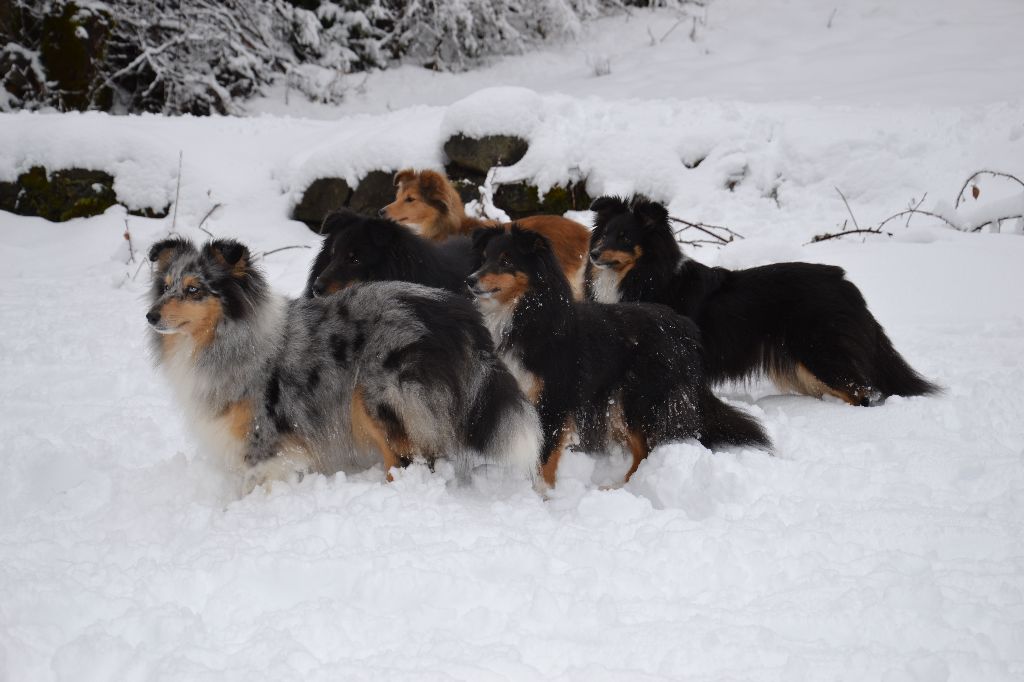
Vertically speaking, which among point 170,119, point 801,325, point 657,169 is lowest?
point 170,119

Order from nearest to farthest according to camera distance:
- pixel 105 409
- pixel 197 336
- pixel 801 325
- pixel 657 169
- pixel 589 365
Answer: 1. pixel 197 336
2. pixel 589 365
3. pixel 105 409
4. pixel 801 325
5. pixel 657 169

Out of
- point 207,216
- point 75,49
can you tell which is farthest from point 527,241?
point 75,49

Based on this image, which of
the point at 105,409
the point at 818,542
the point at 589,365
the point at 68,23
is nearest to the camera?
the point at 818,542

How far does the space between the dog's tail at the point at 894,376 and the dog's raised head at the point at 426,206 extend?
158 inches

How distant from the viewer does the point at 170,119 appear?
13141mm

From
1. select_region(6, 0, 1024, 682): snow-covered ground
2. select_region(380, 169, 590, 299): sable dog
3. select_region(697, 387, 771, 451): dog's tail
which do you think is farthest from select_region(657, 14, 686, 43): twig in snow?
select_region(697, 387, 771, 451): dog's tail

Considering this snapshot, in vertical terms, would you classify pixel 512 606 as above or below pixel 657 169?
above

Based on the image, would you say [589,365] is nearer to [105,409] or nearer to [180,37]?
[105,409]

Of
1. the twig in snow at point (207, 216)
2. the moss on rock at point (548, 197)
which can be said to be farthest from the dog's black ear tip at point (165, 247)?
the moss on rock at point (548, 197)

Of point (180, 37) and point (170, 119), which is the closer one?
point (170, 119)

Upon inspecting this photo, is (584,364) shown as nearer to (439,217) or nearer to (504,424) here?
(504,424)

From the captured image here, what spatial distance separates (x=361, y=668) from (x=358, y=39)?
17.4 meters

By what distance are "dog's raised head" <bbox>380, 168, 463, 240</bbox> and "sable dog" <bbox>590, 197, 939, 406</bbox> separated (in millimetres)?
2029

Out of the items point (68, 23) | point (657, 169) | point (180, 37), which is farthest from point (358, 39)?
point (657, 169)
